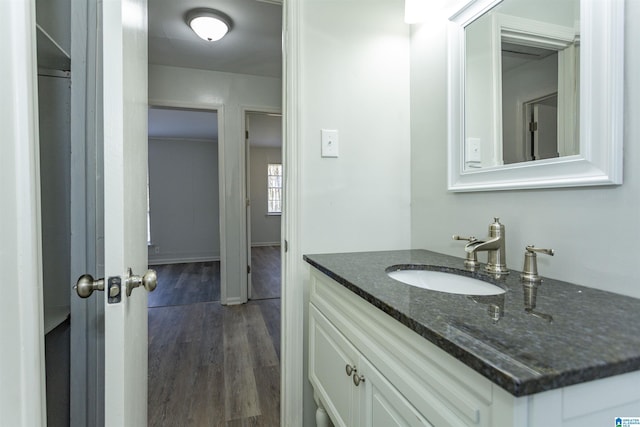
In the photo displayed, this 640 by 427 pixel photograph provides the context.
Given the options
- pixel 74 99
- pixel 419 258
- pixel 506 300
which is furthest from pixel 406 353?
pixel 74 99

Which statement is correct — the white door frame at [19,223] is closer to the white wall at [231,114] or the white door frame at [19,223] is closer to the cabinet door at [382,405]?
the cabinet door at [382,405]

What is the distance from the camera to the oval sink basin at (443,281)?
3.13 feet

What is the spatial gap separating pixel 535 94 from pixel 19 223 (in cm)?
131

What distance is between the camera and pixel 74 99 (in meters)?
0.85

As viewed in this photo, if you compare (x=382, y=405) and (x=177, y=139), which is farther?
(x=177, y=139)

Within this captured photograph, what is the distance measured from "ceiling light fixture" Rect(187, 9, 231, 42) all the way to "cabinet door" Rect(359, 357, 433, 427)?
242cm

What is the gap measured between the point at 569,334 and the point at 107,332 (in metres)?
0.89

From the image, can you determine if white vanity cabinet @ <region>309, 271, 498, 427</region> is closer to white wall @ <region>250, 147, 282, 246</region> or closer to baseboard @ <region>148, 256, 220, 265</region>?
baseboard @ <region>148, 256, 220, 265</region>

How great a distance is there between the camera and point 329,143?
138cm

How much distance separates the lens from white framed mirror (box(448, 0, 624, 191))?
2.45 feet

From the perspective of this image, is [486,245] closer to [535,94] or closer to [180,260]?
[535,94]

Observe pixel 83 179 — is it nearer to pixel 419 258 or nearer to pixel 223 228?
pixel 419 258

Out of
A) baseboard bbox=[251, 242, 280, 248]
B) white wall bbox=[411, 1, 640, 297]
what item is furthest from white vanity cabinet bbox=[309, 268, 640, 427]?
baseboard bbox=[251, 242, 280, 248]

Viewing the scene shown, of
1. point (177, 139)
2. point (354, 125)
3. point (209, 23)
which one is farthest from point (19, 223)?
point (177, 139)
